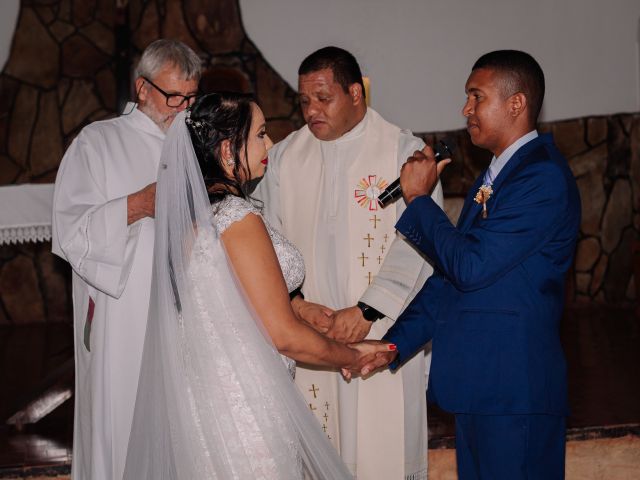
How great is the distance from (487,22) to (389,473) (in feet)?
17.0

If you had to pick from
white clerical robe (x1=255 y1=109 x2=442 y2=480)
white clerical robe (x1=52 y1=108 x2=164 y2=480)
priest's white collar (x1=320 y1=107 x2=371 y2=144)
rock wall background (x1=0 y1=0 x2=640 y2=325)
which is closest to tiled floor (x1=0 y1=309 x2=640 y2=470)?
rock wall background (x1=0 y1=0 x2=640 y2=325)

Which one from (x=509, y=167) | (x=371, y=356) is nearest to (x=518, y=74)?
(x=509, y=167)

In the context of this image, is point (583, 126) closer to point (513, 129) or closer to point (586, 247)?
point (586, 247)

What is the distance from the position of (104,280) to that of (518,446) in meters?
1.57

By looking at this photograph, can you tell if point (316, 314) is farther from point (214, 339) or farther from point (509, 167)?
point (509, 167)

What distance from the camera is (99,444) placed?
10.9 ft

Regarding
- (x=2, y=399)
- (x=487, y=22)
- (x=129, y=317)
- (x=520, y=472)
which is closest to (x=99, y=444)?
(x=129, y=317)

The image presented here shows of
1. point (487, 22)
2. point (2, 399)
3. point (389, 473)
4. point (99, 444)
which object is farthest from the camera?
point (487, 22)

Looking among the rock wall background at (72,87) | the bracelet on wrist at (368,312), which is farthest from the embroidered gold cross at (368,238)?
the rock wall background at (72,87)

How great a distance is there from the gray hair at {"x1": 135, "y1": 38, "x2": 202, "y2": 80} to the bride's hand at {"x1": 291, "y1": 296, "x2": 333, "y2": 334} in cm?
99

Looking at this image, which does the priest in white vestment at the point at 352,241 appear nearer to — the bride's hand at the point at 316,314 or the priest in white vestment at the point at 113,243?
the bride's hand at the point at 316,314

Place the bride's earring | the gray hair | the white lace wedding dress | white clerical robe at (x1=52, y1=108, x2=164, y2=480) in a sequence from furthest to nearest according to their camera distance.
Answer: the gray hair < white clerical robe at (x1=52, y1=108, x2=164, y2=480) < the bride's earring < the white lace wedding dress

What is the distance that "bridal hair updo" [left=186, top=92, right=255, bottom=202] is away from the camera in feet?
8.76

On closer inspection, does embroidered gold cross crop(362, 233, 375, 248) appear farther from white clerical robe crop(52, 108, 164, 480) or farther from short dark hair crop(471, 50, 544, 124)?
short dark hair crop(471, 50, 544, 124)
